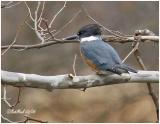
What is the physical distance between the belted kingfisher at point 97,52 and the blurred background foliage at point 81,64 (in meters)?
6.06

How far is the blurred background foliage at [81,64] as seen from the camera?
10848 mm

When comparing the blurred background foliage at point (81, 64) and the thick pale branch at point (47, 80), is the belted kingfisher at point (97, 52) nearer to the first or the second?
the thick pale branch at point (47, 80)

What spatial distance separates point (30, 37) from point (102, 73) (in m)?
6.78

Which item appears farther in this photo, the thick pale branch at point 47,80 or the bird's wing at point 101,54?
the bird's wing at point 101,54

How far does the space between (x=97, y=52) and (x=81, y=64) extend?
24.0 ft

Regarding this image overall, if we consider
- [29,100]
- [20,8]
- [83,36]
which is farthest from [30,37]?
[83,36]

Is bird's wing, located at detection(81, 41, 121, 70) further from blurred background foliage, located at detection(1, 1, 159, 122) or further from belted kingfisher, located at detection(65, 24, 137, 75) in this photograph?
blurred background foliage, located at detection(1, 1, 159, 122)

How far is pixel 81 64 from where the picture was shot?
11.6 m

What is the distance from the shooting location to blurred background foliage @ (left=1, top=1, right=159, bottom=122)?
10848 mm

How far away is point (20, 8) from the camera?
35.9 ft

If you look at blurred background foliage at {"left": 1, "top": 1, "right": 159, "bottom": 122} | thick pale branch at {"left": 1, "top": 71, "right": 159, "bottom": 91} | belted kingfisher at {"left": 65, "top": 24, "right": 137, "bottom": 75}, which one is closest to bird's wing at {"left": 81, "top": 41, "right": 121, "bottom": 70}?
belted kingfisher at {"left": 65, "top": 24, "right": 137, "bottom": 75}

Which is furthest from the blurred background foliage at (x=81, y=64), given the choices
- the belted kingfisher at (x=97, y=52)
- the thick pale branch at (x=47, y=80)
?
the thick pale branch at (x=47, y=80)

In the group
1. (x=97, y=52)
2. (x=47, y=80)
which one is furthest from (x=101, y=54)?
(x=47, y=80)

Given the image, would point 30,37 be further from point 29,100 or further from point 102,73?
point 102,73
